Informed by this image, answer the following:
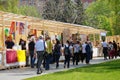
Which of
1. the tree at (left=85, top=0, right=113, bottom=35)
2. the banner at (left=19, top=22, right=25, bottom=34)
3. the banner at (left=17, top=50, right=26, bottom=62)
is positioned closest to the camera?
the banner at (left=17, top=50, right=26, bottom=62)

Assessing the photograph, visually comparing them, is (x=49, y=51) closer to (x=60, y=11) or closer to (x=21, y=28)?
(x=21, y=28)

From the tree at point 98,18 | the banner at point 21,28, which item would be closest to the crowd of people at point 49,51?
the banner at point 21,28

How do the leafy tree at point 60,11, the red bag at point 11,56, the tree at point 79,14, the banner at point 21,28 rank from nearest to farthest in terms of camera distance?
the red bag at point 11,56 → the banner at point 21,28 → the leafy tree at point 60,11 → the tree at point 79,14

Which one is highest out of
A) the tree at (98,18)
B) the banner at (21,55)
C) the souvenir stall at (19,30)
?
the tree at (98,18)

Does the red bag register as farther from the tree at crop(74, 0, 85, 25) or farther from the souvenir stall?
the tree at crop(74, 0, 85, 25)

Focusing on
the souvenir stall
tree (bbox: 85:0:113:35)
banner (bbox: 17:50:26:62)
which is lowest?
banner (bbox: 17:50:26:62)

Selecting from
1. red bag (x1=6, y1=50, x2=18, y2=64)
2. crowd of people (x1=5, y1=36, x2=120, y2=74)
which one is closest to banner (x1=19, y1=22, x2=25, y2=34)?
crowd of people (x1=5, y1=36, x2=120, y2=74)

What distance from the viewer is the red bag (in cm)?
2552

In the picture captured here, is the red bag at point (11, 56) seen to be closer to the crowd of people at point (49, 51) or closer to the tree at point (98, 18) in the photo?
the crowd of people at point (49, 51)

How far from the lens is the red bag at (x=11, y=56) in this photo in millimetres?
25516

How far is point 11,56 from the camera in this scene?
2605 centimetres

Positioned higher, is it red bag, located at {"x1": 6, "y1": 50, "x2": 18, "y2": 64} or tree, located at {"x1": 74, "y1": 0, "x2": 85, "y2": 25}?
tree, located at {"x1": 74, "y1": 0, "x2": 85, "y2": 25}

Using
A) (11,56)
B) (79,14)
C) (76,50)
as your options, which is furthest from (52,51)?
(79,14)

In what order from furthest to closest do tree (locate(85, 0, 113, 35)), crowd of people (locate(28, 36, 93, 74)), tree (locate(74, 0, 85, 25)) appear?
tree (locate(85, 0, 113, 35)) < tree (locate(74, 0, 85, 25)) < crowd of people (locate(28, 36, 93, 74))
